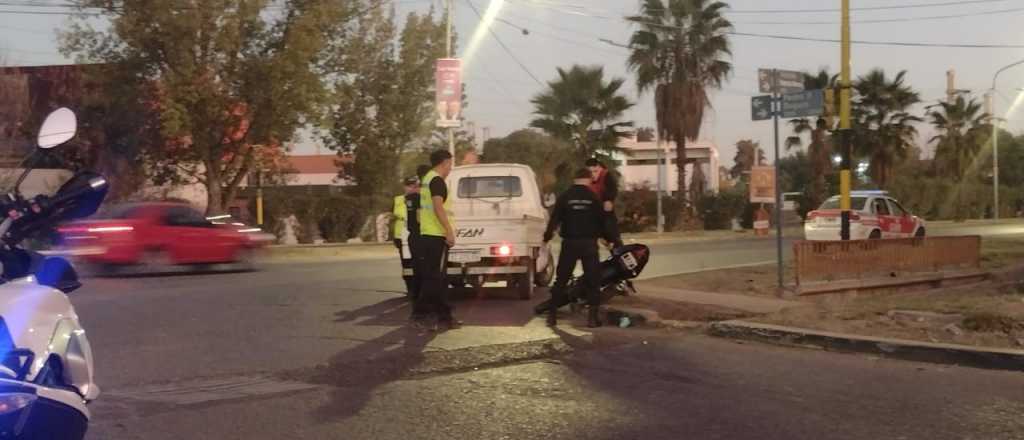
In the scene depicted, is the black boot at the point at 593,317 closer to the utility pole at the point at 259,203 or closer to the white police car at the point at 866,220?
the white police car at the point at 866,220

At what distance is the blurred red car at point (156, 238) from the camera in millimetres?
16547

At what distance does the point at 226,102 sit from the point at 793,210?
32169mm

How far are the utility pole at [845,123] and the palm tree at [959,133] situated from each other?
45.6m

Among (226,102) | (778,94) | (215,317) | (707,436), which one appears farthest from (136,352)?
(226,102)

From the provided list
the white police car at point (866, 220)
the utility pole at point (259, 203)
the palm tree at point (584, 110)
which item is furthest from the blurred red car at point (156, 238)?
the palm tree at point (584, 110)

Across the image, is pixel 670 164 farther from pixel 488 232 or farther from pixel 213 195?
pixel 488 232

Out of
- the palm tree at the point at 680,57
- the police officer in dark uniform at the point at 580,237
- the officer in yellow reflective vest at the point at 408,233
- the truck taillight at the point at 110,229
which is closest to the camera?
the police officer in dark uniform at the point at 580,237

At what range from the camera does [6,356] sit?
3266 millimetres

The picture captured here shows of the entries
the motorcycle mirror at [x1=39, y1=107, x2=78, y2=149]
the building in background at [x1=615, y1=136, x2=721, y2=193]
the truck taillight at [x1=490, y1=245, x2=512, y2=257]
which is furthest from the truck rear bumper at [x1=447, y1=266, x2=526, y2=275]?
the building in background at [x1=615, y1=136, x2=721, y2=193]

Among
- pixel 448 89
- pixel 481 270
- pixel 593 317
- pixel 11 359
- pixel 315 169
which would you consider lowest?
pixel 593 317

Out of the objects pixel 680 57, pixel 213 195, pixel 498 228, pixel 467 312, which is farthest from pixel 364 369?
pixel 680 57

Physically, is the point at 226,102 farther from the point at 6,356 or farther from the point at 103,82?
the point at 6,356

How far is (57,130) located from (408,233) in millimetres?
7094

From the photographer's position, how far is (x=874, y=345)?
866 cm
